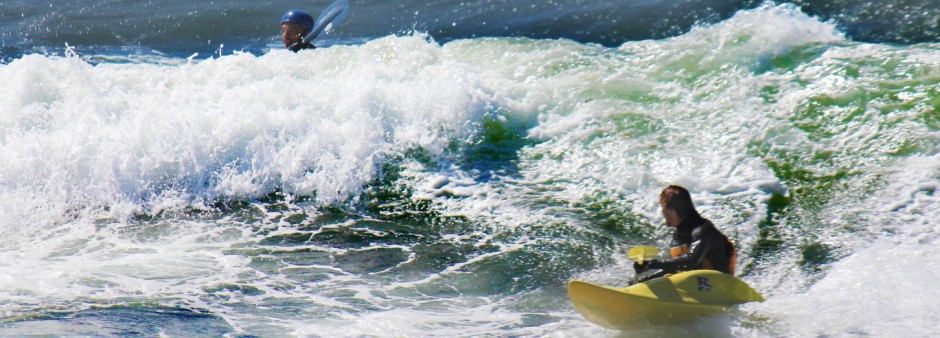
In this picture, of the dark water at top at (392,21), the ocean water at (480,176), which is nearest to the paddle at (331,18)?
the dark water at top at (392,21)

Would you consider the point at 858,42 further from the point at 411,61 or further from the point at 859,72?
the point at 411,61

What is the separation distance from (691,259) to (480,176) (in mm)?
3083

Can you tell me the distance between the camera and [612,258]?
6195 millimetres

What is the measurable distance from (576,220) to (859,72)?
322 cm

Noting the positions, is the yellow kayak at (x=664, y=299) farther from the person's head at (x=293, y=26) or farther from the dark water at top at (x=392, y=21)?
the person's head at (x=293, y=26)

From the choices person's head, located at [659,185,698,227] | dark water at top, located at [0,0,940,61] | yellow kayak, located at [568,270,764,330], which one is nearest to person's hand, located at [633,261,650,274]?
yellow kayak, located at [568,270,764,330]

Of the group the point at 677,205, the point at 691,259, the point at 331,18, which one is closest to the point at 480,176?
the point at 677,205

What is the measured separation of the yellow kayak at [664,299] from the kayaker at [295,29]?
6774mm

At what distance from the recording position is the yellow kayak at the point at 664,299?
4.89 m

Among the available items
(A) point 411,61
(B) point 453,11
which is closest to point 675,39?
(A) point 411,61

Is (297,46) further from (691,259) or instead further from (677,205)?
(691,259)

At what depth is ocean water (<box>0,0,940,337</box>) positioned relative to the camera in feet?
17.6

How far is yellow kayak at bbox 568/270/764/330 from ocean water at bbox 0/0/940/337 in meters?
0.11

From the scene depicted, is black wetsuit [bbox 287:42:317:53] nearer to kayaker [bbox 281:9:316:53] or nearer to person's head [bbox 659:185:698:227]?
kayaker [bbox 281:9:316:53]
